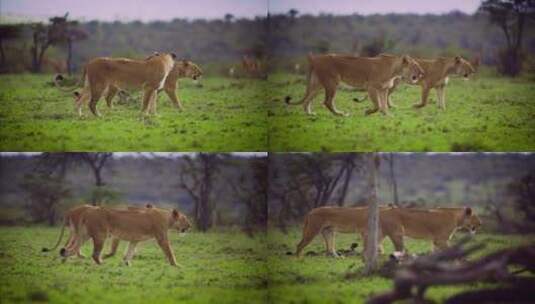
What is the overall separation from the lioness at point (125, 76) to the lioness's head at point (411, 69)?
1.47 meters

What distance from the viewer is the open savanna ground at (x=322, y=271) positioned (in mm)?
7137

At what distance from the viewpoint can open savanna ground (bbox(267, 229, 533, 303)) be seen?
281 inches

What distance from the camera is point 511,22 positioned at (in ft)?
23.4

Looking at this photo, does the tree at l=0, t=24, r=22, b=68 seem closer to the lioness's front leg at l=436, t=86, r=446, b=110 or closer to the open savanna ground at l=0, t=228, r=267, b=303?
the open savanna ground at l=0, t=228, r=267, b=303

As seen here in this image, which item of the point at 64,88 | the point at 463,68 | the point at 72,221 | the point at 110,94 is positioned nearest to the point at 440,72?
the point at 463,68

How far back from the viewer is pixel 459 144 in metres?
7.19

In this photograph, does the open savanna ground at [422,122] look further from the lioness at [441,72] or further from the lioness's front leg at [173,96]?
the lioness's front leg at [173,96]

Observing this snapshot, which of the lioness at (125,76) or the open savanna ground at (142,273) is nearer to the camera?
the open savanna ground at (142,273)

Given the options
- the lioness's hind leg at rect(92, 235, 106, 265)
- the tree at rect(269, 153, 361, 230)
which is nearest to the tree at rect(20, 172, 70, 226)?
the lioness's hind leg at rect(92, 235, 106, 265)

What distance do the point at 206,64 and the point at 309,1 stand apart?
0.77m

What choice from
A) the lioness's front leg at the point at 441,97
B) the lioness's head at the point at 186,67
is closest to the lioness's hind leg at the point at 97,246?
the lioness's head at the point at 186,67

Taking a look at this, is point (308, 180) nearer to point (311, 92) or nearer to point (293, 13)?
point (311, 92)

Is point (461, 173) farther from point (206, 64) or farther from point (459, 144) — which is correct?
point (206, 64)

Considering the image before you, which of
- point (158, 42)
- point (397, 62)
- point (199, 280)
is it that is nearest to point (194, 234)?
point (199, 280)
